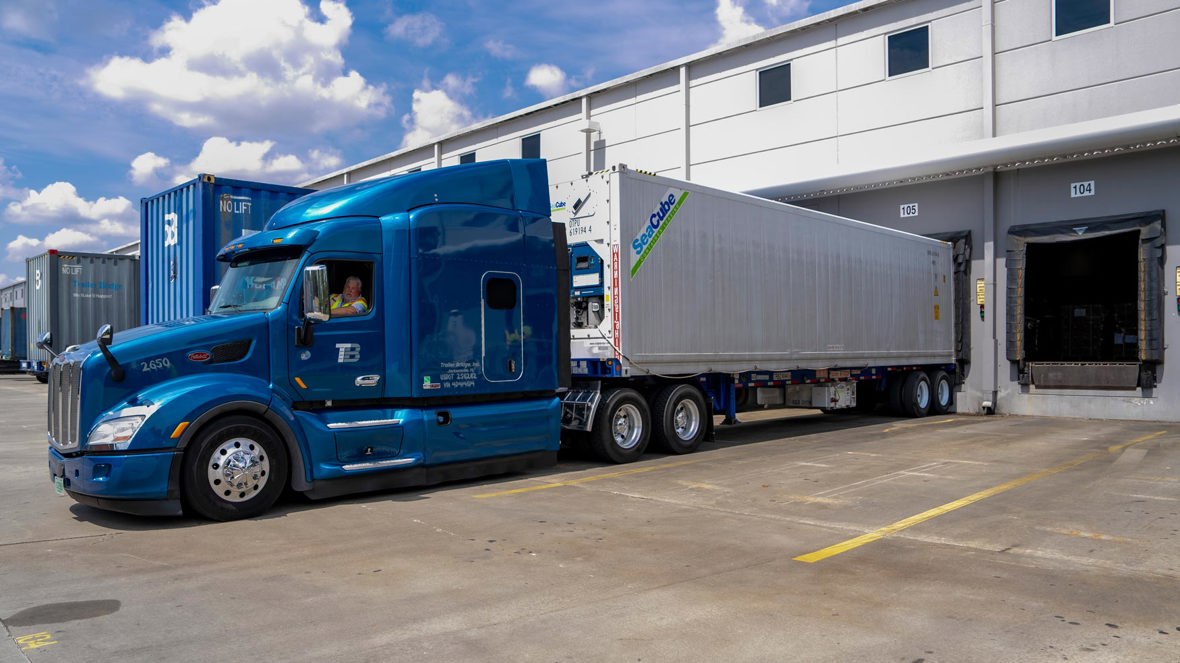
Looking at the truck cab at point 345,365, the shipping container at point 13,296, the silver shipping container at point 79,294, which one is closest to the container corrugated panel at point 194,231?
the truck cab at point 345,365

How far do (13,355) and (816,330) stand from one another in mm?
34137

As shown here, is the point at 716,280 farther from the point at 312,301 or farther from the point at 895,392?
the point at 895,392

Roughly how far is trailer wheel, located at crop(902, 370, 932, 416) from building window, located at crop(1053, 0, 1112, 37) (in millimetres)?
7498

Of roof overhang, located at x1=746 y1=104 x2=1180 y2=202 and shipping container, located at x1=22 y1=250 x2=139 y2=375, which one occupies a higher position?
roof overhang, located at x1=746 y1=104 x2=1180 y2=202

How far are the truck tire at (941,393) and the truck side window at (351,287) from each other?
14.2 meters

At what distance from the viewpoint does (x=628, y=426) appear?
11.2m

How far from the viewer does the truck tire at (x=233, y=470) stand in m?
7.25

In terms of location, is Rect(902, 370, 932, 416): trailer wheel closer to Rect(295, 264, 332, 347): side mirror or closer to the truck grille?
Rect(295, 264, 332, 347): side mirror

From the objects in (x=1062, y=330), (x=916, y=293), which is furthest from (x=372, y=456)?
(x=1062, y=330)

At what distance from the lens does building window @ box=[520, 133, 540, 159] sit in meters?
26.6

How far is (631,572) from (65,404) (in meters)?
5.31

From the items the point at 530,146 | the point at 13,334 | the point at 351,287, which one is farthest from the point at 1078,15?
the point at 13,334

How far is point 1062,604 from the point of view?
490 cm

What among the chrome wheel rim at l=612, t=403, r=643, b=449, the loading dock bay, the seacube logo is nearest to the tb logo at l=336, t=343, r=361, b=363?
the loading dock bay
